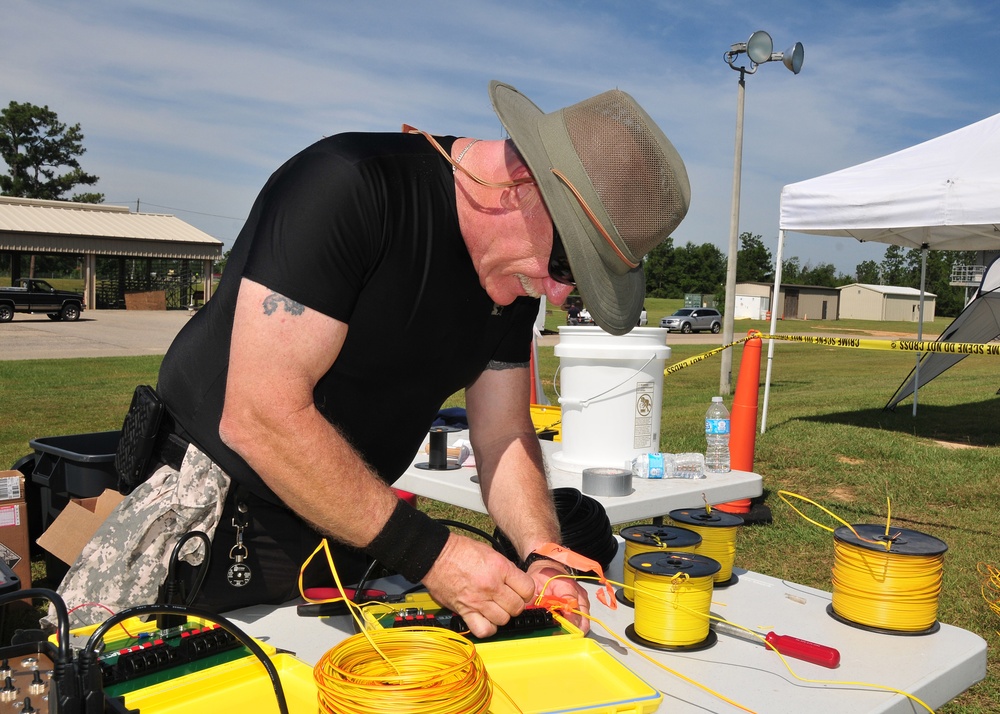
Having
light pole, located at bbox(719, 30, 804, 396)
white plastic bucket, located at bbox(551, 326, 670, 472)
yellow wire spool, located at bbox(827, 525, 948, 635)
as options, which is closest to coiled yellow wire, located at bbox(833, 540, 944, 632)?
yellow wire spool, located at bbox(827, 525, 948, 635)

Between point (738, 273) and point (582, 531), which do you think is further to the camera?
point (738, 273)

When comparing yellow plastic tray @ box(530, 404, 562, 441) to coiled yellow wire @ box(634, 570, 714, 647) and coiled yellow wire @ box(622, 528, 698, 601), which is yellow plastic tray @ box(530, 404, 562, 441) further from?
coiled yellow wire @ box(634, 570, 714, 647)

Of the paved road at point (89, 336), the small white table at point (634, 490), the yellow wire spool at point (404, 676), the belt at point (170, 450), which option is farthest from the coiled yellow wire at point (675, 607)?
the paved road at point (89, 336)

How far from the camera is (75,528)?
7.09 ft

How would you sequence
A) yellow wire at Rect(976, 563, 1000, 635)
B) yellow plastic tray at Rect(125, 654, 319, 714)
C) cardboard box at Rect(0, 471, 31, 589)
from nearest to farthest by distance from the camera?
yellow plastic tray at Rect(125, 654, 319, 714), cardboard box at Rect(0, 471, 31, 589), yellow wire at Rect(976, 563, 1000, 635)

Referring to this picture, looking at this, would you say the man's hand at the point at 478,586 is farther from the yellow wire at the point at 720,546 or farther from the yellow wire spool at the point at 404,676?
the yellow wire at the point at 720,546

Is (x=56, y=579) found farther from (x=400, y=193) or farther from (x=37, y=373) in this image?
(x=37, y=373)

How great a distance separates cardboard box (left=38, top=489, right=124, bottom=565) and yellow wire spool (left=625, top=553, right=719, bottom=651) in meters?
1.38

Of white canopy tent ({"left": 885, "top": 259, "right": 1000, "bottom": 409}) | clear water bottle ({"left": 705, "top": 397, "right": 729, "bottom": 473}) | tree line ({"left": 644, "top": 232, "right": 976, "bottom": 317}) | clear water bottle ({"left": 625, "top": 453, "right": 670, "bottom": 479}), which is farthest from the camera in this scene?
tree line ({"left": 644, "top": 232, "right": 976, "bottom": 317})

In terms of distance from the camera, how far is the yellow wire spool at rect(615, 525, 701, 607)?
1.75 metres

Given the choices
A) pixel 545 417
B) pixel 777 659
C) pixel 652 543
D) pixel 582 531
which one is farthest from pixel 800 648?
pixel 545 417

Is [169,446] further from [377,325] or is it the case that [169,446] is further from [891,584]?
[891,584]

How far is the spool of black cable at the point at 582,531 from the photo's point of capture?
206 cm

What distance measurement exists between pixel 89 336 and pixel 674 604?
24711 mm
